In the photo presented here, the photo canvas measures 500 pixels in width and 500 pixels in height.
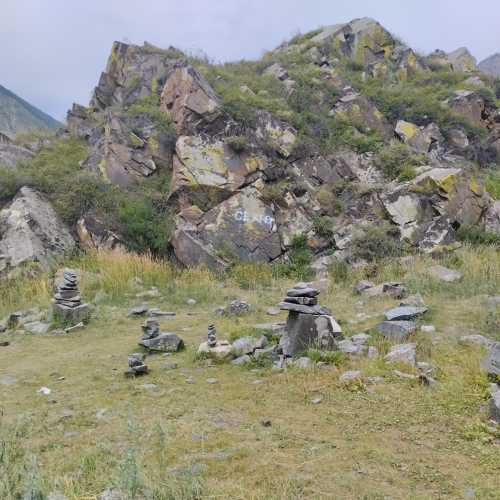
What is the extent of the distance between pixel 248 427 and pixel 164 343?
269cm

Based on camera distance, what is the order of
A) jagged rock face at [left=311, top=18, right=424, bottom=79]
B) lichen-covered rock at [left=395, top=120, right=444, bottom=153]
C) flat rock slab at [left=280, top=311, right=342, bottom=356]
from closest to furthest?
flat rock slab at [left=280, top=311, right=342, bottom=356] < lichen-covered rock at [left=395, top=120, right=444, bottom=153] < jagged rock face at [left=311, top=18, right=424, bottom=79]

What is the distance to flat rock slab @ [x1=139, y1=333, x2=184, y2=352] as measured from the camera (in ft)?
19.2

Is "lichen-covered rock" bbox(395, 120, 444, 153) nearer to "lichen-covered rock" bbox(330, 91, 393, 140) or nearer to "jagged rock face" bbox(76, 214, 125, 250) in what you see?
"lichen-covered rock" bbox(330, 91, 393, 140)

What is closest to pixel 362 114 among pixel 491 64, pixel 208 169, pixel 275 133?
pixel 275 133

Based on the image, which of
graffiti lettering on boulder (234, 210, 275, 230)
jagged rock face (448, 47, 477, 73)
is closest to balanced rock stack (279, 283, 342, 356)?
graffiti lettering on boulder (234, 210, 275, 230)

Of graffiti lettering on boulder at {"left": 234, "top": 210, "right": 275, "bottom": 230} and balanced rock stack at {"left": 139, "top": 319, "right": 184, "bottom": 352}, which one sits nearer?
balanced rock stack at {"left": 139, "top": 319, "right": 184, "bottom": 352}

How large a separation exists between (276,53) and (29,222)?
611 inches

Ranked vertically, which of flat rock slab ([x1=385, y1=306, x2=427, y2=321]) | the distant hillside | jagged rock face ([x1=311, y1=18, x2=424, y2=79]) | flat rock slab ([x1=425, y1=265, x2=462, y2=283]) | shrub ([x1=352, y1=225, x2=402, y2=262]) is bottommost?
flat rock slab ([x1=385, y1=306, x2=427, y2=321])

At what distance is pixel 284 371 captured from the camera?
4.71m

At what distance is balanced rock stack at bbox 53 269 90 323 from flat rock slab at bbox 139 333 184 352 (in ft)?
7.48

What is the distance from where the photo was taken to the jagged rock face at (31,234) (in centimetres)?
1034

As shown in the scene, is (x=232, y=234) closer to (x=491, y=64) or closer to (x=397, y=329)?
(x=397, y=329)

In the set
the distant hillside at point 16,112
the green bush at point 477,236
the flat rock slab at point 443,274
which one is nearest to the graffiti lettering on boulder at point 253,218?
the flat rock slab at point 443,274

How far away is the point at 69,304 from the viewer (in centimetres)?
767
